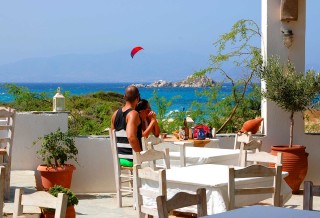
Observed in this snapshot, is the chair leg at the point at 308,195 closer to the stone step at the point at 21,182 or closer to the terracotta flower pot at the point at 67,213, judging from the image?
the terracotta flower pot at the point at 67,213

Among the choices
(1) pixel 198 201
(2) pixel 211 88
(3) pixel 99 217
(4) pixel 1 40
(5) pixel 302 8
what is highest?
(4) pixel 1 40

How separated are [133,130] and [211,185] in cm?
305

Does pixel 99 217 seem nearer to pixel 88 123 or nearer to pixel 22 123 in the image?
pixel 22 123

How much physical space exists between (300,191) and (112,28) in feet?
253

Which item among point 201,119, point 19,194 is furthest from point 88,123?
point 19,194

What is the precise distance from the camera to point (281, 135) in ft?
36.6

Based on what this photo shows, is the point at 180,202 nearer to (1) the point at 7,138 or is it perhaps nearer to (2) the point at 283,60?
(1) the point at 7,138

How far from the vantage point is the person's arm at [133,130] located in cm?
927

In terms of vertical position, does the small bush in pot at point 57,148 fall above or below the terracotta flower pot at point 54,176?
above

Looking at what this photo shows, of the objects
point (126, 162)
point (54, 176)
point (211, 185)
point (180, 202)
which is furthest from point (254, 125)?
point (180, 202)

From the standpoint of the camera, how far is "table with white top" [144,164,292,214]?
6.37 meters

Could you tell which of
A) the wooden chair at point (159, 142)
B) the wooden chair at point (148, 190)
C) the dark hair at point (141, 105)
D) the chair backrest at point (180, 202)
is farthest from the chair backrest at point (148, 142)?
the chair backrest at point (180, 202)

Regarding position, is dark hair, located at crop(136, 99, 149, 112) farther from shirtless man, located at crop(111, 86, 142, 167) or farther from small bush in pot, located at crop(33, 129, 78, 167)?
small bush in pot, located at crop(33, 129, 78, 167)

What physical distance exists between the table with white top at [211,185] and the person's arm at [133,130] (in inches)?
78.7
